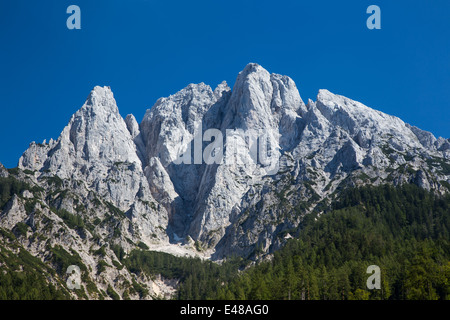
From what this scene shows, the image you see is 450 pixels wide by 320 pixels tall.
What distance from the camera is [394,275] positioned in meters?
125

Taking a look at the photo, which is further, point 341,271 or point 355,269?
point 355,269

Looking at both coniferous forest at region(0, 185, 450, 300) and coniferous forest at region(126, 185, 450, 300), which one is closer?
coniferous forest at region(126, 185, 450, 300)

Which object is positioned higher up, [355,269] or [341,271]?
[355,269]

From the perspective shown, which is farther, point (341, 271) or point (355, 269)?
point (355, 269)

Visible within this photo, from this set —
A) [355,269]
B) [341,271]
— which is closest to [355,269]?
[355,269]

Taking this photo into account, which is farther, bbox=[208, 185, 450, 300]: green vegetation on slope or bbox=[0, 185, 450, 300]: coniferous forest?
bbox=[0, 185, 450, 300]: coniferous forest

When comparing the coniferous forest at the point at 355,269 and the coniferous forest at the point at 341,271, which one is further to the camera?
the coniferous forest at the point at 341,271

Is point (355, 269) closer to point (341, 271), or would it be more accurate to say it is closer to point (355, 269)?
point (355, 269)

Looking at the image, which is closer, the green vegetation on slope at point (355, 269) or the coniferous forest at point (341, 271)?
the green vegetation on slope at point (355, 269)
